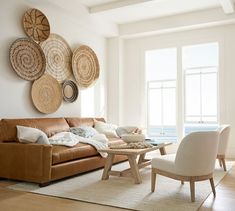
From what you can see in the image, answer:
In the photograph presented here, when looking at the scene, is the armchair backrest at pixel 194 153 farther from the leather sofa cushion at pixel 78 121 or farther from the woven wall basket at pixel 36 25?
the woven wall basket at pixel 36 25

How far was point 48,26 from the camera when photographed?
18.1 ft

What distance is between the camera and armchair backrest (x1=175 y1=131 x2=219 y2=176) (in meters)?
3.23

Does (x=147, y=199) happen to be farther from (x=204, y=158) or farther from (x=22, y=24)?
(x=22, y=24)

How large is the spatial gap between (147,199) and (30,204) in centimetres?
126

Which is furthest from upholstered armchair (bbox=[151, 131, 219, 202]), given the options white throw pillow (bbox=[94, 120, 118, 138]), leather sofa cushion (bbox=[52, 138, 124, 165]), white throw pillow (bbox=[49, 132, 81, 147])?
white throw pillow (bbox=[94, 120, 118, 138])

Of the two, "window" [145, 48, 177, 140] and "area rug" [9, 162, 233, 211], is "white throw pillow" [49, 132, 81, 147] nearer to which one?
"area rug" [9, 162, 233, 211]

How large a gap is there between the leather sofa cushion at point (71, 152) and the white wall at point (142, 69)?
9.81 feet

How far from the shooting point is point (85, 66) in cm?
671

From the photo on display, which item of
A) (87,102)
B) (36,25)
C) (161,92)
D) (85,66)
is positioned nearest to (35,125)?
(36,25)

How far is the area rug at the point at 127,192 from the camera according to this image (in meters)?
3.14

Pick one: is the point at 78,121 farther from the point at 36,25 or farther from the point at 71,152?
the point at 36,25

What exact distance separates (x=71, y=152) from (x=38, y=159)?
550 mm

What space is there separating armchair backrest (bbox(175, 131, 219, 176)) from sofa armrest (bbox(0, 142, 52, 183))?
5.47 ft

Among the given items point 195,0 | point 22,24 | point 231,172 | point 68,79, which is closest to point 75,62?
point 68,79
